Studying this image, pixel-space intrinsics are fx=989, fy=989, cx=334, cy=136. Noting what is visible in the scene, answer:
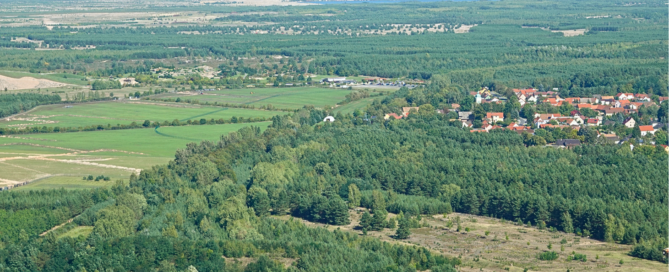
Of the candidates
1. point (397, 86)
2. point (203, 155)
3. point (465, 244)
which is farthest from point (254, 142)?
point (397, 86)

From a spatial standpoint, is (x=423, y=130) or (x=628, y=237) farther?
(x=423, y=130)

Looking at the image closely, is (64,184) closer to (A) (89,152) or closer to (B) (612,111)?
(A) (89,152)

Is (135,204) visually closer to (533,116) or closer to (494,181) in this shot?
(494,181)

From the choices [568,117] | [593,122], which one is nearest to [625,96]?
[568,117]

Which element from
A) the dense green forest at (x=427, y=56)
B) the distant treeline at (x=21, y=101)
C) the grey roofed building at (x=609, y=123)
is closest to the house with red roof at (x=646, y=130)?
the grey roofed building at (x=609, y=123)

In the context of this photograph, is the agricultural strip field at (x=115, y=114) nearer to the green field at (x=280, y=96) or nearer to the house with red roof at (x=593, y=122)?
the green field at (x=280, y=96)

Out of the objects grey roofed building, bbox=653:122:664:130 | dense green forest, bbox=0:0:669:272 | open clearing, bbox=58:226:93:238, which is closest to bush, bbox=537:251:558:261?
dense green forest, bbox=0:0:669:272
